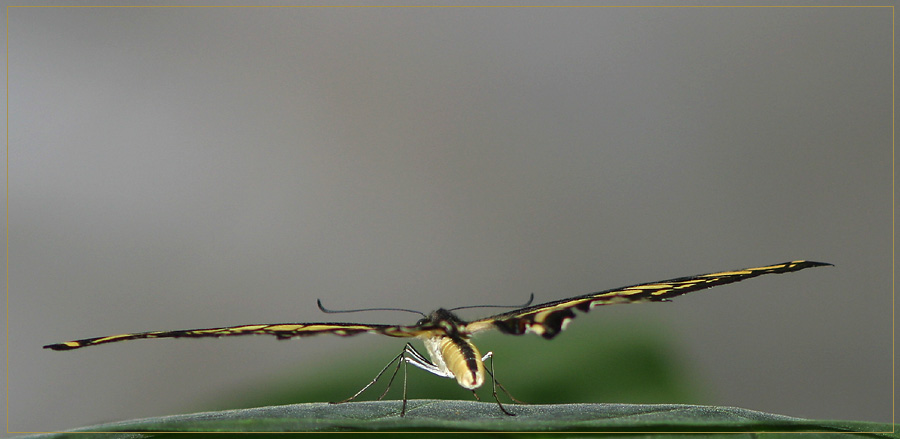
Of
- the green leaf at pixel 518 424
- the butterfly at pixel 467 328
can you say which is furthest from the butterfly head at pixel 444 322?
the green leaf at pixel 518 424

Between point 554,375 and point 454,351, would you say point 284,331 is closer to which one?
point 454,351

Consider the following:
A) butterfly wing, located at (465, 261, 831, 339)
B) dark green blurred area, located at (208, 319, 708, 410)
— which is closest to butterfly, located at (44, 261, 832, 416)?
butterfly wing, located at (465, 261, 831, 339)

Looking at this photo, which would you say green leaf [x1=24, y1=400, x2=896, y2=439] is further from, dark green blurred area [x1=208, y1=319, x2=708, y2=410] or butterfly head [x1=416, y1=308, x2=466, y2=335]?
dark green blurred area [x1=208, y1=319, x2=708, y2=410]

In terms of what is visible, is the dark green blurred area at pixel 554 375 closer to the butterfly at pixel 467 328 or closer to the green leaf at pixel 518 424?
the butterfly at pixel 467 328

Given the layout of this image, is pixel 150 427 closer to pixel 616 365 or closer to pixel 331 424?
pixel 331 424

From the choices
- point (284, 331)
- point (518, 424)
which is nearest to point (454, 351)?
point (284, 331)

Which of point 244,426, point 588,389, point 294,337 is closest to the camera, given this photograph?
point 244,426

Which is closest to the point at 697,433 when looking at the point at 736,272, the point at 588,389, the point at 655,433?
the point at 655,433
